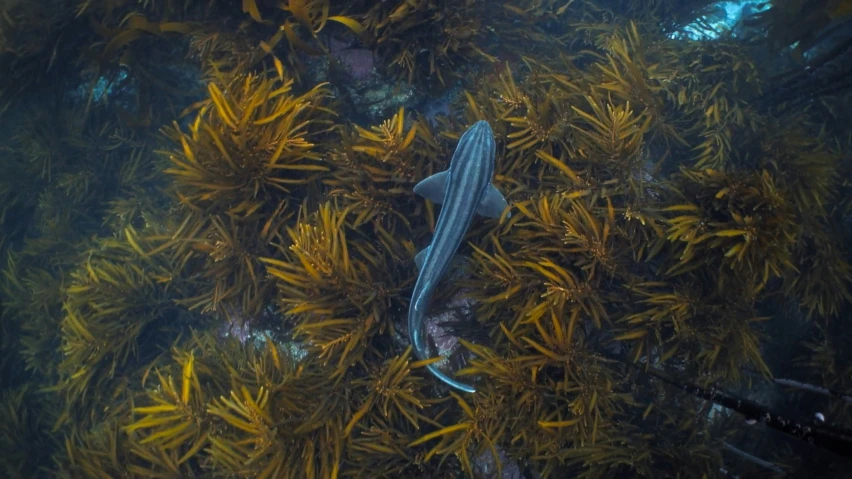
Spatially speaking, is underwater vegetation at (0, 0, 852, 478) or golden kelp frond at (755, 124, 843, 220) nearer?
underwater vegetation at (0, 0, 852, 478)

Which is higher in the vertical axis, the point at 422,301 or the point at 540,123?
the point at 540,123

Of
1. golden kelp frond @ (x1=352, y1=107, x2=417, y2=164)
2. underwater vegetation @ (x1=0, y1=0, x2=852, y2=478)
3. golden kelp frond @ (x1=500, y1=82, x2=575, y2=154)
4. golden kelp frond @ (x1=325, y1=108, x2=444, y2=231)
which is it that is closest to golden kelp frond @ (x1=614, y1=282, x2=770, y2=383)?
underwater vegetation @ (x1=0, y1=0, x2=852, y2=478)

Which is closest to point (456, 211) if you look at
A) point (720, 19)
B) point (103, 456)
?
point (103, 456)

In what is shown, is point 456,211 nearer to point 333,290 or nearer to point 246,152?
point 333,290

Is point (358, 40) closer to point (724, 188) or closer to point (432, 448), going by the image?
point (724, 188)

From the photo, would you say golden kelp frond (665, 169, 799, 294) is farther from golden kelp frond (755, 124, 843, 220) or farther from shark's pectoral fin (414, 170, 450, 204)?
shark's pectoral fin (414, 170, 450, 204)

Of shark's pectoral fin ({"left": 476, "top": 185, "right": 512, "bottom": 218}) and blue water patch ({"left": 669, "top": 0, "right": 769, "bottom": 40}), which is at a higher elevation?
→ blue water patch ({"left": 669, "top": 0, "right": 769, "bottom": 40})
